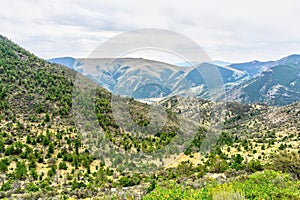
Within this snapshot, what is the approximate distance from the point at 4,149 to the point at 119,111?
421 inches

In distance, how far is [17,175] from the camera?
1734cm

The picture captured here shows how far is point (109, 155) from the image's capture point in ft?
69.3

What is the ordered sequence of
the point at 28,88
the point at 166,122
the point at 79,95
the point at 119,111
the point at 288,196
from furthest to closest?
1. the point at 28,88
2. the point at 79,95
3. the point at 119,111
4. the point at 166,122
5. the point at 288,196

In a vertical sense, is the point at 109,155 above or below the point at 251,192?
below

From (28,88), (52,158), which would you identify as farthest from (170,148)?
(28,88)

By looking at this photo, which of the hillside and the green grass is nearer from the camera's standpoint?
the green grass

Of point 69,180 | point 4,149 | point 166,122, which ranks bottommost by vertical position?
point 69,180

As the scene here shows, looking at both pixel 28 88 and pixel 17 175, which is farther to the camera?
pixel 28 88

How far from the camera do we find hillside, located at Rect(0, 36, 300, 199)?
13.9 meters

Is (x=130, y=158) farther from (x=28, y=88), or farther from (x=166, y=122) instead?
(x=28, y=88)

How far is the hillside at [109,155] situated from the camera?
45.8ft

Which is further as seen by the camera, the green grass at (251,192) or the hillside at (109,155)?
the hillside at (109,155)

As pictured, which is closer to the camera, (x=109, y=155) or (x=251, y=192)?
(x=251, y=192)

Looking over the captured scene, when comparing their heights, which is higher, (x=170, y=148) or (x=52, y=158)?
(x=170, y=148)
